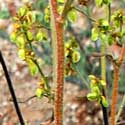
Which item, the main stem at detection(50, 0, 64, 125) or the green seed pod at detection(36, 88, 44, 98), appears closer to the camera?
the main stem at detection(50, 0, 64, 125)

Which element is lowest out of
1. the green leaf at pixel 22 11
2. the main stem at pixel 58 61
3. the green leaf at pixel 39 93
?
the green leaf at pixel 39 93

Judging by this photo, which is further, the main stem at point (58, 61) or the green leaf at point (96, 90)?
the green leaf at point (96, 90)

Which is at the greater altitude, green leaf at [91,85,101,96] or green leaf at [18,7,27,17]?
green leaf at [18,7,27,17]

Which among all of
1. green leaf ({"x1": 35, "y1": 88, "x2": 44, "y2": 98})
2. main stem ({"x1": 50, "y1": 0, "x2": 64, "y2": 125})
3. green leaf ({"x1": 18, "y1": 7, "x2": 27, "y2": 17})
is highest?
green leaf ({"x1": 18, "y1": 7, "x2": 27, "y2": 17})

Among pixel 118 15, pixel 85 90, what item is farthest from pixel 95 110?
pixel 118 15

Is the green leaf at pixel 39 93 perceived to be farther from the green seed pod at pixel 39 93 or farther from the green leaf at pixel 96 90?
→ the green leaf at pixel 96 90

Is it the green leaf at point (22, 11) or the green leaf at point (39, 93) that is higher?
the green leaf at point (22, 11)

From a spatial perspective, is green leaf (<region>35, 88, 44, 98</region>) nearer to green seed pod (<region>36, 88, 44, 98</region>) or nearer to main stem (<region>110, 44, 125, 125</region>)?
green seed pod (<region>36, 88, 44, 98</region>)

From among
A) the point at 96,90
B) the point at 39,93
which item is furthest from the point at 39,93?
the point at 96,90

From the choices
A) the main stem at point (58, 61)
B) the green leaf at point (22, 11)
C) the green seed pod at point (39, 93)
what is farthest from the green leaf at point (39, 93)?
the green leaf at point (22, 11)

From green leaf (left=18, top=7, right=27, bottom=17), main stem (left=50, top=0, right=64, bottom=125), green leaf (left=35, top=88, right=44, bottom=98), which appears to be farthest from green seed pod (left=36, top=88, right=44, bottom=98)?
green leaf (left=18, top=7, right=27, bottom=17)

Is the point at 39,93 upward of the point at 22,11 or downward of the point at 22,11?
downward

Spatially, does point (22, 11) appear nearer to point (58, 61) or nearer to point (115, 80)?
point (58, 61)

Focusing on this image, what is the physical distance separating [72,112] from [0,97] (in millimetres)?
621
